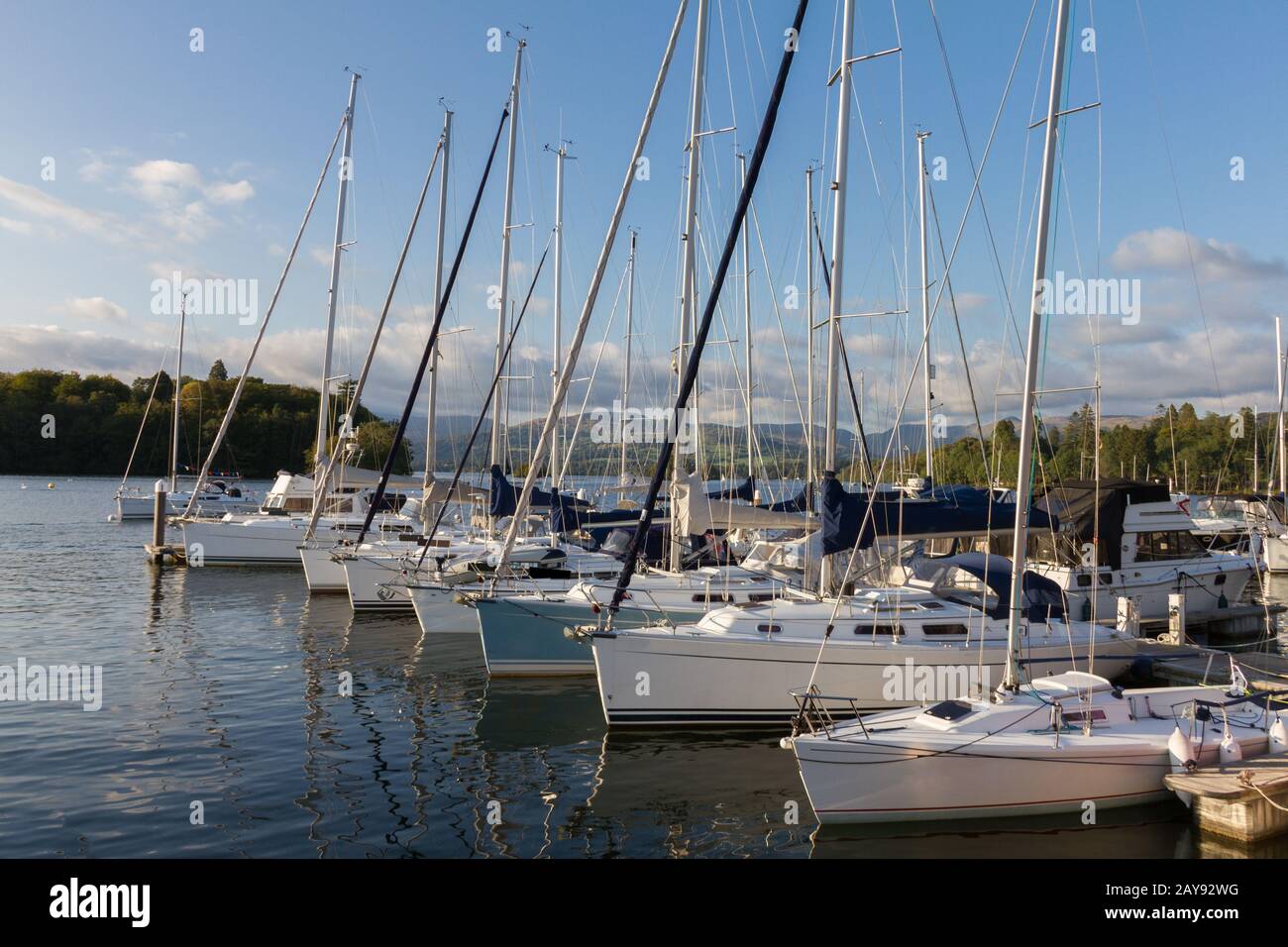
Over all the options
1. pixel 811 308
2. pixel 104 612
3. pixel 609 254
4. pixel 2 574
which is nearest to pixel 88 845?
pixel 609 254

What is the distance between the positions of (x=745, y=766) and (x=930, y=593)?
19.3 feet

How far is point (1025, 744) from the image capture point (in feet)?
37.5

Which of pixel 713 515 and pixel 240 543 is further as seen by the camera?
pixel 240 543

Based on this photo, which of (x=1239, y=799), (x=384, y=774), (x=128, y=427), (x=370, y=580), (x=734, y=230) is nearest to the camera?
(x=1239, y=799)

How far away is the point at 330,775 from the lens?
12.9 m

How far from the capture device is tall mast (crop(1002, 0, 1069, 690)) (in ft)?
40.4

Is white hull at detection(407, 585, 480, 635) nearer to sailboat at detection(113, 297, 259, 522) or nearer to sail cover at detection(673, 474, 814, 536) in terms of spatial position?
sail cover at detection(673, 474, 814, 536)

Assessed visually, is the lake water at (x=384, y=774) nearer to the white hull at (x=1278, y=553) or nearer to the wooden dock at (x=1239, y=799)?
the wooden dock at (x=1239, y=799)

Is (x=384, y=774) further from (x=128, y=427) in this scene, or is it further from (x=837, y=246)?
(x=128, y=427)

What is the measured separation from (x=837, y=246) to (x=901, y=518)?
542 cm

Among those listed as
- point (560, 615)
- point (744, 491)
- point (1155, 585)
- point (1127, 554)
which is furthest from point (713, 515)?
point (1155, 585)

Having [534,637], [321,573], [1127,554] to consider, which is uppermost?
[1127,554]

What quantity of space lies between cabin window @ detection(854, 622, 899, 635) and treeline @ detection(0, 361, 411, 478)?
113018mm
